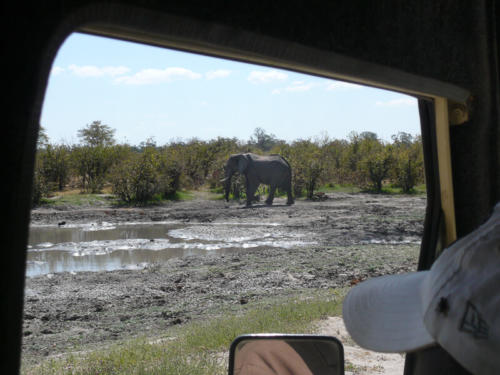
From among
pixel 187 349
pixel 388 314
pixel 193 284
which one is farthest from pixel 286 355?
pixel 193 284

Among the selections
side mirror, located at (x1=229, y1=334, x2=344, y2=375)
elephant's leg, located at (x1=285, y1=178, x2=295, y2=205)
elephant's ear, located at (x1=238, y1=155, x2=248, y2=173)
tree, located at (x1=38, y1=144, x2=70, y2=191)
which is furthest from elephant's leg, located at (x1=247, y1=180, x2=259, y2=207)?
side mirror, located at (x1=229, y1=334, x2=344, y2=375)

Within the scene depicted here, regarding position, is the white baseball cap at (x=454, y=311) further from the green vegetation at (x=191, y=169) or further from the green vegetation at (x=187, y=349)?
the green vegetation at (x=191, y=169)

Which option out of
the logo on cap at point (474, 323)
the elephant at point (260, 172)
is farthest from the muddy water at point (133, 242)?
the logo on cap at point (474, 323)

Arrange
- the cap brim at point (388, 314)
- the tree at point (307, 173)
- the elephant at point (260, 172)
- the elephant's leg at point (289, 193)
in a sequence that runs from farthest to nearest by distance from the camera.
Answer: the tree at point (307, 173), the elephant at point (260, 172), the elephant's leg at point (289, 193), the cap brim at point (388, 314)

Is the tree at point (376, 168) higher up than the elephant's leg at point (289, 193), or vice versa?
the tree at point (376, 168)

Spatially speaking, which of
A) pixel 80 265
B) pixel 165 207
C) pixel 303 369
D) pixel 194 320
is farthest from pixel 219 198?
pixel 303 369

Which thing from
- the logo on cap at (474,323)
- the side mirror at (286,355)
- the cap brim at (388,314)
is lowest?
the side mirror at (286,355)

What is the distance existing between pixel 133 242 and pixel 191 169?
1233cm

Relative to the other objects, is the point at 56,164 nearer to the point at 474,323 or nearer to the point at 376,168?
the point at 376,168

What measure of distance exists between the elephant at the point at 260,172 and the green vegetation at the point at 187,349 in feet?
45.5

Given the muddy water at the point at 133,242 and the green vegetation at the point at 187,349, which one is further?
the muddy water at the point at 133,242

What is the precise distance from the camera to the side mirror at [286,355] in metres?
1.29

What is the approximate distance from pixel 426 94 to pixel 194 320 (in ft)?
13.5

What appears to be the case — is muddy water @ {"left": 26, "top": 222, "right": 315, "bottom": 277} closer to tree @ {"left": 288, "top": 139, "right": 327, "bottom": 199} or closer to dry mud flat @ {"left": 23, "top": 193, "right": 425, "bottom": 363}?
dry mud flat @ {"left": 23, "top": 193, "right": 425, "bottom": 363}
